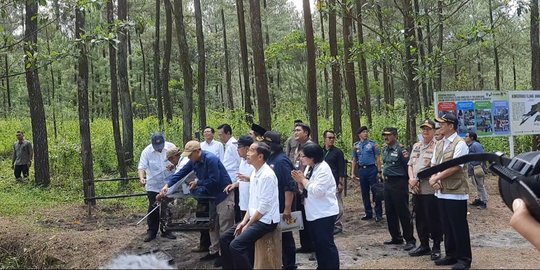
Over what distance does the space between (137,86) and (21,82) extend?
7465mm

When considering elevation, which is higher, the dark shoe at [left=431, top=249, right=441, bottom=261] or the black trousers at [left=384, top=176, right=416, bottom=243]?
the black trousers at [left=384, top=176, right=416, bottom=243]

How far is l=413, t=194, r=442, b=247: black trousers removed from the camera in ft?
22.3

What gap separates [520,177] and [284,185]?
4022 millimetres

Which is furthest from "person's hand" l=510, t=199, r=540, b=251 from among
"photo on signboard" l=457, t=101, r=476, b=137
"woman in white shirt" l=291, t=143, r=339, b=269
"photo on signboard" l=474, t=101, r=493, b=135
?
"photo on signboard" l=474, t=101, r=493, b=135

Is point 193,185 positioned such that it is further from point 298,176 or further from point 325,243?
point 325,243

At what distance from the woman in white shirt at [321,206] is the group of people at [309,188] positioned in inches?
0.4

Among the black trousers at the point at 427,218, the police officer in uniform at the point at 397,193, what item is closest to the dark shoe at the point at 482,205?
the police officer in uniform at the point at 397,193

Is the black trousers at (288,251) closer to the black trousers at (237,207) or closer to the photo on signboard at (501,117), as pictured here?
the black trousers at (237,207)

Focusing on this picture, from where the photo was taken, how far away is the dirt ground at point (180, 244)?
6801mm

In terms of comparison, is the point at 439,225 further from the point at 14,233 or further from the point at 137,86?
the point at 137,86

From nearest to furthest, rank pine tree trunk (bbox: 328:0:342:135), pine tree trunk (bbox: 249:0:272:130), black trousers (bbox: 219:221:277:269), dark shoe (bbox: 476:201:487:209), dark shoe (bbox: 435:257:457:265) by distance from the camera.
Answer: black trousers (bbox: 219:221:277:269)
dark shoe (bbox: 435:257:457:265)
dark shoe (bbox: 476:201:487:209)
pine tree trunk (bbox: 249:0:272:130)
pine tree trunk (bbox: 328:0:342:135)

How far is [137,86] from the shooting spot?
35.6 metres

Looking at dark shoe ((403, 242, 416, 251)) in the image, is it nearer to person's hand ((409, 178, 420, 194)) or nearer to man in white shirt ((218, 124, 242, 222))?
person's hand ((409, 178, 420, 194))

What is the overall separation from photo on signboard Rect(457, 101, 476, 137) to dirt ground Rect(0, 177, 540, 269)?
5.60 ft
